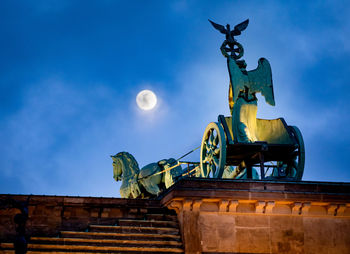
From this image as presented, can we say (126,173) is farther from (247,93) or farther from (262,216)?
(262,216)

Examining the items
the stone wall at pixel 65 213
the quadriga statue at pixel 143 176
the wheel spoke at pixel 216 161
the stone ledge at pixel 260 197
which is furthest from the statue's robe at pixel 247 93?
the quadriga statue at pixel 143 176

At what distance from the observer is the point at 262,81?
44.5ft

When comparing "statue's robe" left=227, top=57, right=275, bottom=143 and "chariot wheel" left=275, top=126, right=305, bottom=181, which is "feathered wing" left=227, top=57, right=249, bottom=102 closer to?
"statue's robe" left=227, top=57, right=275, bottom=143

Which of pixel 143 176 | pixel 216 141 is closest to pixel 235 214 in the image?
pixel 216 141

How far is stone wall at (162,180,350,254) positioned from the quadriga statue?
31.9 feet

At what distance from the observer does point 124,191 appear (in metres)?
21.9

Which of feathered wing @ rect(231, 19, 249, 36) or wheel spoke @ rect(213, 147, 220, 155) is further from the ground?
feathered wing @ rect(231, 19, 249, 36)

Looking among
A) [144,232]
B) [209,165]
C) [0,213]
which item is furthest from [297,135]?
[0,213]

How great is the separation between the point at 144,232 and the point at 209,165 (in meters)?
3.52

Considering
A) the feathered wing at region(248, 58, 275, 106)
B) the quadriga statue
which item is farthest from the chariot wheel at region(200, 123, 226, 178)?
the quadriga statue

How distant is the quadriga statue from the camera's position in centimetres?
2116

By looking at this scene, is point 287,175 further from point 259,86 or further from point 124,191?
point 124,191

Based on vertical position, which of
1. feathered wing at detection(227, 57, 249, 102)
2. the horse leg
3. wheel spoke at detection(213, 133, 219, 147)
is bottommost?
wheel spoke at detection(213, 133, 219, 147)

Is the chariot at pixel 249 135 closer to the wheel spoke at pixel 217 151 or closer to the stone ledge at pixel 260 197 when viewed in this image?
the wheel spoke at pixel 217 151
